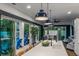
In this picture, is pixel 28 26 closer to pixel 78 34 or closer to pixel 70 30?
pixel 78 34

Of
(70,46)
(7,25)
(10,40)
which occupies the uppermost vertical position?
(7,25)

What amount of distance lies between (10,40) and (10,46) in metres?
0.21

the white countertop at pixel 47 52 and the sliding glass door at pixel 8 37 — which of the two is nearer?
the white countertop at pixel 47 52

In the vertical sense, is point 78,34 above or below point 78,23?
below

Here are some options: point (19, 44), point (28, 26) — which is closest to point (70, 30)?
point (28, 26)

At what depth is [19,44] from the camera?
19.6ft

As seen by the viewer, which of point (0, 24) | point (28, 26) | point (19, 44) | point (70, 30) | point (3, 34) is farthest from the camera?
point (70, 30)

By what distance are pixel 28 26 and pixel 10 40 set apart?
2584 millimetres

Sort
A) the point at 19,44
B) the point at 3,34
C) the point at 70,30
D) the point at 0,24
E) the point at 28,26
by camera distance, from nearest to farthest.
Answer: the point at 0,24, the point at 3,34, the point at 19,44, the point at 28,26, the point at 70,30

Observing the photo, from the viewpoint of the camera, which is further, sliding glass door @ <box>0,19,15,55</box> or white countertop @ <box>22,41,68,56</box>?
sliding glass door @ <box>0,19,15,55</box>

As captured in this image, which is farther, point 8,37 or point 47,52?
point 8,37

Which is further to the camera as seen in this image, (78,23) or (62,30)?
(62,30)

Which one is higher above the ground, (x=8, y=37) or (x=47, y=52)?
(x=8, y=37)

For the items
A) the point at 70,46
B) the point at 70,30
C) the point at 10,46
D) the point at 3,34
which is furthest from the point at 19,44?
the point at 70,30
